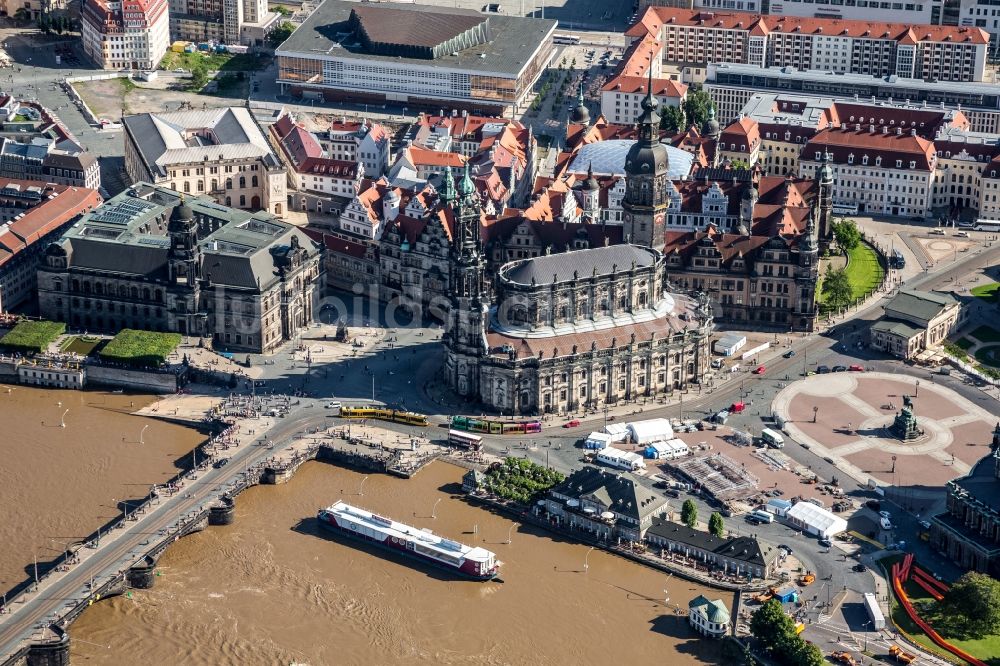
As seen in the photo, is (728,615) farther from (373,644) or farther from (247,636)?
(247,636)

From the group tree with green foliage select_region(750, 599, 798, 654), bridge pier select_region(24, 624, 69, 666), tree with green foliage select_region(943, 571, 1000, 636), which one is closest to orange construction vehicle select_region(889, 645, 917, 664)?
tree with green foliage select_region(943, 571, 1000, 636)

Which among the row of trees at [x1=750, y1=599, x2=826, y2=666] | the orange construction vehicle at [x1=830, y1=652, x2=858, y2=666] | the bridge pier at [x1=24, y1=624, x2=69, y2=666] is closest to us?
the row of trees at [x1=750, y1=599, x2=826, y2=666]

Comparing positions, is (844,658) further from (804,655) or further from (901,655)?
(901,655)

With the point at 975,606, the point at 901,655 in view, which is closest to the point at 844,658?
the point at 901,655

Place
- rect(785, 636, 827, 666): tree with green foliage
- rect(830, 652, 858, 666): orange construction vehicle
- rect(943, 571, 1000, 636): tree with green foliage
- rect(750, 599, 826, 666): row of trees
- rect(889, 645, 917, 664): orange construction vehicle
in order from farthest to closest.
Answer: rect(943, 571, 1000, 636): tree with green foliage, rect(889, 645, 917, 664): orange construction vehicle, rect(830, 652, 858, 666): orange construction vehicle, rect(750, 599, 826, 666): row of trees, rect(785, 636, 827, 666): tree with green foliage

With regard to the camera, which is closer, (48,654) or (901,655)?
(901,655)

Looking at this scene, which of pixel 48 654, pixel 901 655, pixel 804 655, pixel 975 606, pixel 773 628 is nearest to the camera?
pixel 804 655

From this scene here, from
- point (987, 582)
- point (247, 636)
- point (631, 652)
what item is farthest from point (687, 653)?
point (247, 636)

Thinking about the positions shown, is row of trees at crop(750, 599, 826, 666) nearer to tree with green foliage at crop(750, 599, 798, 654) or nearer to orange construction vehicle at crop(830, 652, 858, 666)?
tree with green foliage at crop(750, 599, 798, 654)
